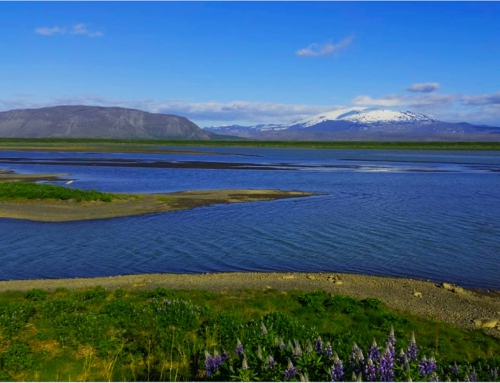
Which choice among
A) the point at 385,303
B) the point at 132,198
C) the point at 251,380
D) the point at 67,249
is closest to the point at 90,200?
the point at 132,198

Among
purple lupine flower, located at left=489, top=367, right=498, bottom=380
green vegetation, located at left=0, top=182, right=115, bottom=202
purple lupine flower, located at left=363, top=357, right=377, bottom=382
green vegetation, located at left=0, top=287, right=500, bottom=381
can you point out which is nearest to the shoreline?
green vegetation, located at left=0, top=287, right=500, bottom=381

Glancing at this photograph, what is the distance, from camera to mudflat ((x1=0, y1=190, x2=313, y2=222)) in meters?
36.6

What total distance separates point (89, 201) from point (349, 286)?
28.5 m

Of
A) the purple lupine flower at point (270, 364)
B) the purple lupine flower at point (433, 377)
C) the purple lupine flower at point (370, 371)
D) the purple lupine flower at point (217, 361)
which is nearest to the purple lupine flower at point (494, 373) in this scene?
the purple lupine flower at point (433, 377)

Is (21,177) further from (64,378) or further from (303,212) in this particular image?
(64,378)

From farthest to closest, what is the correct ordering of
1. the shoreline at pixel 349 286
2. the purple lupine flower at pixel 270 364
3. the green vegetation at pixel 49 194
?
the green vegetation at pixel 49 194
the shoreline at pixel 349 286
the purple lupine flower at pixel 270 364

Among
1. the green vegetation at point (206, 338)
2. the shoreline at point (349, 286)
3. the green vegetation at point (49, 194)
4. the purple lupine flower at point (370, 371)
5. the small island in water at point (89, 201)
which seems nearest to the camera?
the purple lupine flower at point (370, 371)

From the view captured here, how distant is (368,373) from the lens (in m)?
5.55

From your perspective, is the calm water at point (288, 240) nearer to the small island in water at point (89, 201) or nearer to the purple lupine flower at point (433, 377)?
the small island in water at point (89, 201)

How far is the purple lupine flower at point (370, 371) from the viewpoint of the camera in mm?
5488

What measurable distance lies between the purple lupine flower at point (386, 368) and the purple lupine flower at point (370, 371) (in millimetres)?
78

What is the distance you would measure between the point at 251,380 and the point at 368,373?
4.49ft

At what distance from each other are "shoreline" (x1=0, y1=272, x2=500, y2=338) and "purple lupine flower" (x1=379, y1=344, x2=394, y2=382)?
11329mm

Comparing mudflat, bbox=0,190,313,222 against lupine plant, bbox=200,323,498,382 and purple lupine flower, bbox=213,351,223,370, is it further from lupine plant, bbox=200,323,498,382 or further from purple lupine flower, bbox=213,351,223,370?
lupine plant, bbox=200,323,498,382
